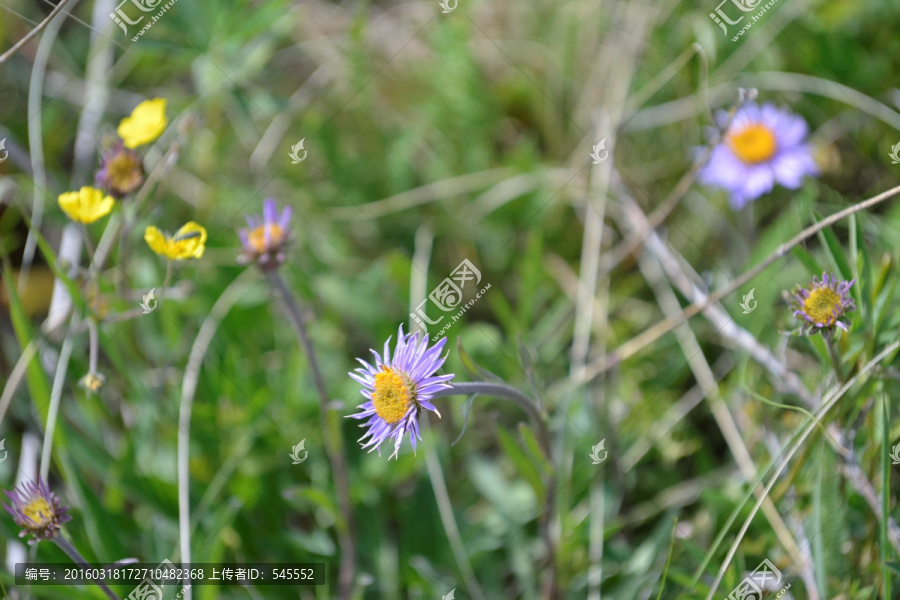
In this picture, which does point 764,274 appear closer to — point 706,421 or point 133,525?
point 706,421

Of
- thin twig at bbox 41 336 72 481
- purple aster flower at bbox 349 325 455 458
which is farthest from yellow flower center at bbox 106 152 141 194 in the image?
purple aster flower at bbox 349 325 455 458
